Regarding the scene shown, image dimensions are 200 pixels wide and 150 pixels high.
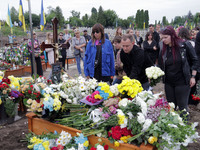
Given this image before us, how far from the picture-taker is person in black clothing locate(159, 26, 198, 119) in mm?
2996

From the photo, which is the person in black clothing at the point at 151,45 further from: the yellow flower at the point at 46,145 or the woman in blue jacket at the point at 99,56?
the yellow flower at the point at 46,145

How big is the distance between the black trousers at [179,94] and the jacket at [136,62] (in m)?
0.49

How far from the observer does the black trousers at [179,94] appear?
3125 mm

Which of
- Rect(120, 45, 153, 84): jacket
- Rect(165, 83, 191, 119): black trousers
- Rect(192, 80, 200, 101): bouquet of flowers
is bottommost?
Rect(192, 80, 200, 101): bouquet of flowers

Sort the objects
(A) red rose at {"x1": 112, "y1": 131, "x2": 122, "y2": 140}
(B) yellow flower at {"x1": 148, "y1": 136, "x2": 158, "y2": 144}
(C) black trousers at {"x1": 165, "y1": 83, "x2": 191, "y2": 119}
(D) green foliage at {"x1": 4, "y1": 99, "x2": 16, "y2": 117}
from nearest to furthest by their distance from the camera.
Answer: (B) yellow flower at {"x1": 148, "y1": 136, "x2": 158, "y2": 144} < (A) red rose at {"x1": 112, "y1": 131, "x2": 122, "y2": 140} < (C) black trousers at {"x1": 165, "y1": 83, "x2": 191, "y2": 119} < (D) green foliage at {"x1": 4, "y1": 99, "x2": 16, "y2": 117}

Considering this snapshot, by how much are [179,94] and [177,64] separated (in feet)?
1.69

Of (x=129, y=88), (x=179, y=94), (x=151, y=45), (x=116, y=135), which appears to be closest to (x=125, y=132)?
(x=116, y=135)

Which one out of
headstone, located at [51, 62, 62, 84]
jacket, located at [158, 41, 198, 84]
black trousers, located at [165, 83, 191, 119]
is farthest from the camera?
headstone, located at [51, 62, 62, 84]

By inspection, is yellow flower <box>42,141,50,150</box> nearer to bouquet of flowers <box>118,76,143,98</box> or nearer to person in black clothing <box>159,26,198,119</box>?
bouquet of flowers <box>118,76,143,98</box>

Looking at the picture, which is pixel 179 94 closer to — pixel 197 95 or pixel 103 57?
pixel 103 57

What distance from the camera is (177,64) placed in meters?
3.02

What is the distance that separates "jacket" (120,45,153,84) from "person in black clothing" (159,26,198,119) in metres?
0.30

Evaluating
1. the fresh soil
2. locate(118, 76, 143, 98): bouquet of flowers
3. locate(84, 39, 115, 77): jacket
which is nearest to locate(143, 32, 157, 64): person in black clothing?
the fresh soil

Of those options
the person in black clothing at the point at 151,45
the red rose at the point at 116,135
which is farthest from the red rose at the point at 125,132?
the person in black clothing at the point at 151,45
